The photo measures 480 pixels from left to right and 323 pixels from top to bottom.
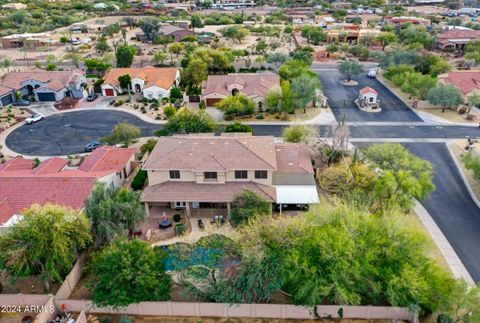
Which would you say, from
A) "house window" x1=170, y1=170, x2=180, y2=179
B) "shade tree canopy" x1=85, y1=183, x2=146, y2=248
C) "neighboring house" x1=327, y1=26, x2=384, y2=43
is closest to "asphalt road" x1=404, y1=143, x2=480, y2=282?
"house window" x1=170, y1=170, x2=180, y2=179

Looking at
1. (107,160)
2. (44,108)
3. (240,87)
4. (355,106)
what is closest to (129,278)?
(107,160)

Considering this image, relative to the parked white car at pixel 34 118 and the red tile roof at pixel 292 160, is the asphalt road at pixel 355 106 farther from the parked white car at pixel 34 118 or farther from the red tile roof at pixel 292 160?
the parked white car at pixel 34 118

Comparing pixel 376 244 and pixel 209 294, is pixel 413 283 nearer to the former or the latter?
pixel 376 244

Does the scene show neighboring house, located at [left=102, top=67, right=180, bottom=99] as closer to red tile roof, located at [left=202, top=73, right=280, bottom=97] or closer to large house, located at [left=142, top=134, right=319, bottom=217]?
red tile roof, located at [left=202, top=73, right=280, bottom=97]

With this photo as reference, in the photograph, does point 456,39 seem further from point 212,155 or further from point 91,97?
point 212,155

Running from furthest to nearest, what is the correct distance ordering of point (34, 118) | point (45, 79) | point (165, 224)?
point (45, 79) → point (34, 118) → point (165, 224)

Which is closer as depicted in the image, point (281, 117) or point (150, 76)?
point (281, 117)
